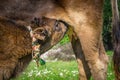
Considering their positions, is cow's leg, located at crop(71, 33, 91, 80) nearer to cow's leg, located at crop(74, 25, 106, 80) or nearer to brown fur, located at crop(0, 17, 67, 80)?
cow's leg, located at crop(74, 25, 106, 80)

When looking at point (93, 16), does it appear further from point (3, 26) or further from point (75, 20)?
point (3, 26)

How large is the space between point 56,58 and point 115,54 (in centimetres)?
1215

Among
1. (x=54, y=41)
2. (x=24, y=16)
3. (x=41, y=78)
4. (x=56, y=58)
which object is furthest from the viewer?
(x=56, y=58)

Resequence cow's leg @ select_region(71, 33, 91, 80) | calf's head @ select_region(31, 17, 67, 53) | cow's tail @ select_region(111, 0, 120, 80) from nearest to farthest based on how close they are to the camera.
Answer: calf's head @ select_region(31, 17, 67, 53), cow's tail @ select_region(111, 0, 120, 80), cow's leg @ select_region(71, 33, 91, 80)

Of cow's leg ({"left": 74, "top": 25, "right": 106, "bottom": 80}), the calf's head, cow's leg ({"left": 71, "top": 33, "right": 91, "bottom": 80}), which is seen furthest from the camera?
cow's leg ({"left": 71, "top": 33, "right": 91, "bottom": 80})

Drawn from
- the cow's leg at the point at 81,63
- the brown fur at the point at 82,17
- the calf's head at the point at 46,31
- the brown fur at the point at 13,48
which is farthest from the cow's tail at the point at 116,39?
the brown fur at the point at 13,48

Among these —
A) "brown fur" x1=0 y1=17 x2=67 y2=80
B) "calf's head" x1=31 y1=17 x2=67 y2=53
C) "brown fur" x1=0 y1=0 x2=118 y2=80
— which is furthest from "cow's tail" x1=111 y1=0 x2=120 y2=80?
"brown fur" x1=0 y1=17 x2=67 y2=80

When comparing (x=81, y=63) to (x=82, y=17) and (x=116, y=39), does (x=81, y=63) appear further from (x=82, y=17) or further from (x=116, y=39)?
(x=82, y=17)

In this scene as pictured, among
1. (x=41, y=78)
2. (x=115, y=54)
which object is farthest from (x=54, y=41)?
(x=41, y=78)

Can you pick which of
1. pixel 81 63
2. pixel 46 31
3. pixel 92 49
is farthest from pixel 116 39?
pixel 46 31

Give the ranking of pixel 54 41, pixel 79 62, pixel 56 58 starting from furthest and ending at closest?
pixel 56 58 → pixel 79 62 → pixel 54 41

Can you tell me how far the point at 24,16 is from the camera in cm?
749

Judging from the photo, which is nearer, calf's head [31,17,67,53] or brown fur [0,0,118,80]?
calf's head [31,17,67,53]

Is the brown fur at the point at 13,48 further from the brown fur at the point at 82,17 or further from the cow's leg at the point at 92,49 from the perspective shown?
the cow's leg at the point at 92,49
